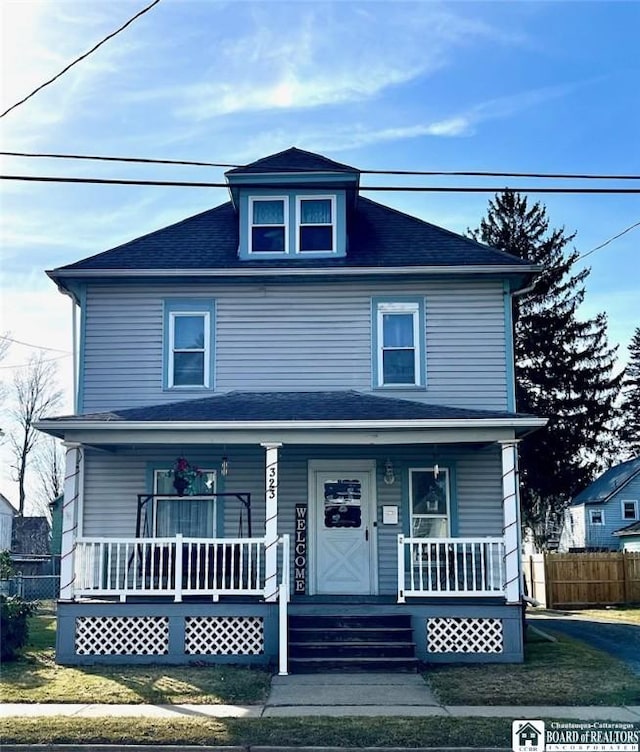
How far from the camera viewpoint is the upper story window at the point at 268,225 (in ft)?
50.6

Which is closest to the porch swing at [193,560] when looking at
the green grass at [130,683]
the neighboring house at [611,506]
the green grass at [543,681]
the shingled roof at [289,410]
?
the green grass at [130,683]

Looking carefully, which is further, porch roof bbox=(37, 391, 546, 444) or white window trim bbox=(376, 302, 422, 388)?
white window trim bbox=(376, 302, 422, 388)

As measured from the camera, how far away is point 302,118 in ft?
38.5

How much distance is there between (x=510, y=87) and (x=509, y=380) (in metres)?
5.10

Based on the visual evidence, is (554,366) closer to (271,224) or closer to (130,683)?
(271,224)

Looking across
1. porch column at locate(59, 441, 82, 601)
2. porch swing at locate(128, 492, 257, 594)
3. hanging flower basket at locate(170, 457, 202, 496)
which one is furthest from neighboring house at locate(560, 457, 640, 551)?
porch column at locate(59, 441, 82, 601)

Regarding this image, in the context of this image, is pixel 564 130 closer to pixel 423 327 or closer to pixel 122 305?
pixel 423 327

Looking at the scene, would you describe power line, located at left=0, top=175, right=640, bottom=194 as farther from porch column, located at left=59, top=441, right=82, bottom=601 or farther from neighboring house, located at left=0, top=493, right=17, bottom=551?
neighboring house, located at left=0, top=493, right=17, bottom=551

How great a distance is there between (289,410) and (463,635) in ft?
13.5

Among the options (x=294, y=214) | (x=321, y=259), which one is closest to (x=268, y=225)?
(x=294, y=214)

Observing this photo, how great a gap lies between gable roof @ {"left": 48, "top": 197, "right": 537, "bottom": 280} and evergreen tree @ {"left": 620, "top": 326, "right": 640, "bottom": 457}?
32.1m

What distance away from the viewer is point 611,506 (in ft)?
116

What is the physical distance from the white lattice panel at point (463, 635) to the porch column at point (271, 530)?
2259 millimetres

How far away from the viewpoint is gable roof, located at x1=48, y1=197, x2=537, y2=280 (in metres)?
14.7
